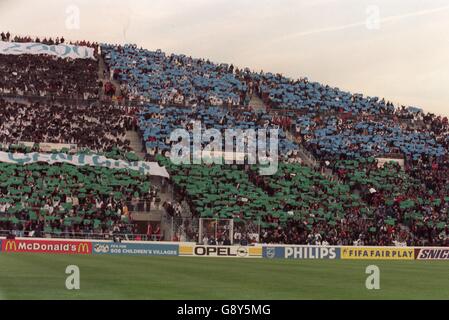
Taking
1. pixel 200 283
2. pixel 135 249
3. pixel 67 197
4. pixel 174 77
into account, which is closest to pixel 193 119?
pixel 174 77

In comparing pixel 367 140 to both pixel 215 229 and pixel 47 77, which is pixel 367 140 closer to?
pixel 215 229

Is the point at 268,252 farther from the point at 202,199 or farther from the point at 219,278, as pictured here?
the point at 219,278

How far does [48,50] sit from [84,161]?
65.1ft

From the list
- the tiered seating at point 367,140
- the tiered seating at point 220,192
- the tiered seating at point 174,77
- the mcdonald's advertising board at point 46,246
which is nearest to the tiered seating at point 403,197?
the tiered seating at point 367,140

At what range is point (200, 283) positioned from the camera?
2391 centimetres

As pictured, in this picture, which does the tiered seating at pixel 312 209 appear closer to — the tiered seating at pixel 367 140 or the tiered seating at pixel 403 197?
the tiered seating at pixel 403 197

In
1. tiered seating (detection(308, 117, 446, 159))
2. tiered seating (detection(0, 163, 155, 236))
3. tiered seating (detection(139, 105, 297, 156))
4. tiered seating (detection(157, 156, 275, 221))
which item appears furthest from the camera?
tiered seating (detection(308, 117, 446, 159))

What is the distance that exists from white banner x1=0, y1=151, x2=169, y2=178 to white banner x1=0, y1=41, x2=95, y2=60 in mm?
18671

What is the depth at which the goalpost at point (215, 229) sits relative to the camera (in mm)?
A: 48500

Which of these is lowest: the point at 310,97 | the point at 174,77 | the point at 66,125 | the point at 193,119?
the point at 66,125

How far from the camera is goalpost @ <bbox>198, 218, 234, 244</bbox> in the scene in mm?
48500

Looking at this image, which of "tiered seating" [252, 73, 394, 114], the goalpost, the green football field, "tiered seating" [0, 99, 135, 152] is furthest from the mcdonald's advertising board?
"tiered seating" [252, 73, 394, 114]

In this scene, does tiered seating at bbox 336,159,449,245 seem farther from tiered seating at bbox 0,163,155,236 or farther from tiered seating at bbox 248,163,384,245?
tiered seating at bbox 0,163,155,236

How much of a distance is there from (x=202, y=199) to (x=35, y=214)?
1210cm
